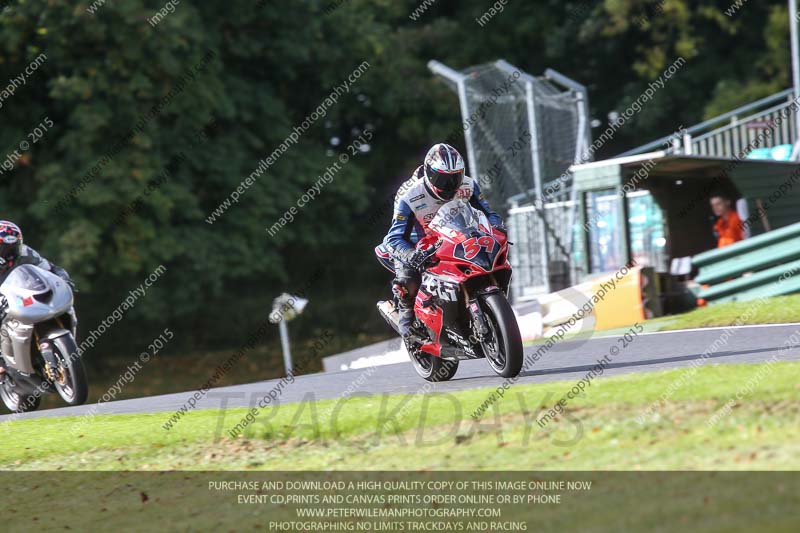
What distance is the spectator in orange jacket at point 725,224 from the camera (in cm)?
1916

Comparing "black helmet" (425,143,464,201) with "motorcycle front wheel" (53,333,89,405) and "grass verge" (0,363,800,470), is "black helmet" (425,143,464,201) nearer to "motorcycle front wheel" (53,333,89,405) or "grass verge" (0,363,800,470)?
"grass verge" (0,363,800,470)

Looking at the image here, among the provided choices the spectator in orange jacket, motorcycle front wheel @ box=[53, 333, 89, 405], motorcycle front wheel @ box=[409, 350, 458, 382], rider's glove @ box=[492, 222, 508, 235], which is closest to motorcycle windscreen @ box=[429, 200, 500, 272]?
rider's glove @ box=[492, 222, 508, 235]

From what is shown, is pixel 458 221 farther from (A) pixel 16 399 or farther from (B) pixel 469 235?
(A) pixel 16 399

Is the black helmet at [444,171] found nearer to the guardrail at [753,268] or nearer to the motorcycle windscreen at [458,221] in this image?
the motorcycle windscreen at [458,221]

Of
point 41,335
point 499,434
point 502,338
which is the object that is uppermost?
point 502,338

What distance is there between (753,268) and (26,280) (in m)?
10.3

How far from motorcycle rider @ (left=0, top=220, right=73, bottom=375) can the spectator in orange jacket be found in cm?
1083

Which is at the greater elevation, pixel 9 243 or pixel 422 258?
pixel 422 258

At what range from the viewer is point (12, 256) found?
42.3ft

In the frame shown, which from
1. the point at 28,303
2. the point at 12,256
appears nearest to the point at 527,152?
the point at 12,256

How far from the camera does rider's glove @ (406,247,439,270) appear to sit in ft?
32.3

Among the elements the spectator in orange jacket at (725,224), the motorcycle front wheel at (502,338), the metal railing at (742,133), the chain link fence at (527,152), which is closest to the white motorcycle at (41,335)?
the motorcycle front wheel at (502,338)

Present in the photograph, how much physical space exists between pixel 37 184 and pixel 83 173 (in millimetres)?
1545
